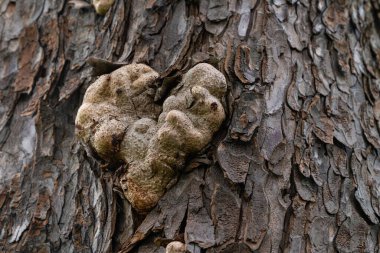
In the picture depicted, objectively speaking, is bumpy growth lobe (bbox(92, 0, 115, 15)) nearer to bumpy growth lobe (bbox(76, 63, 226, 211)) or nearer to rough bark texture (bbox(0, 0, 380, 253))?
rough bark texture (bbox(0, 0, 380, 253))

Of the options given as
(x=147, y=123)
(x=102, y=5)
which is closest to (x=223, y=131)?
(x=147, y=123)

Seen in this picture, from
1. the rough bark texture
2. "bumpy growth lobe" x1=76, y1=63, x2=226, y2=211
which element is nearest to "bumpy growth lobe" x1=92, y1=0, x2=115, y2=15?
the rough bark texture

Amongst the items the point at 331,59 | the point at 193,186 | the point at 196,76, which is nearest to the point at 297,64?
the point at 331,59

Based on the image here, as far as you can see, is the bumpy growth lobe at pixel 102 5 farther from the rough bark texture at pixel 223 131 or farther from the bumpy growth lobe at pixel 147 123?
the bumpy growth lobe at pixel 147 123

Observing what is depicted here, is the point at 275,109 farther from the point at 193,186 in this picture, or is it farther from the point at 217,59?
the point at 193,186

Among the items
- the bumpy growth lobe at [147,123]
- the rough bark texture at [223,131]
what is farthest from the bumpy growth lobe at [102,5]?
the bumpy growth lobe at [147,123]

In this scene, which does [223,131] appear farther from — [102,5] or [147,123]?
[102,5]
